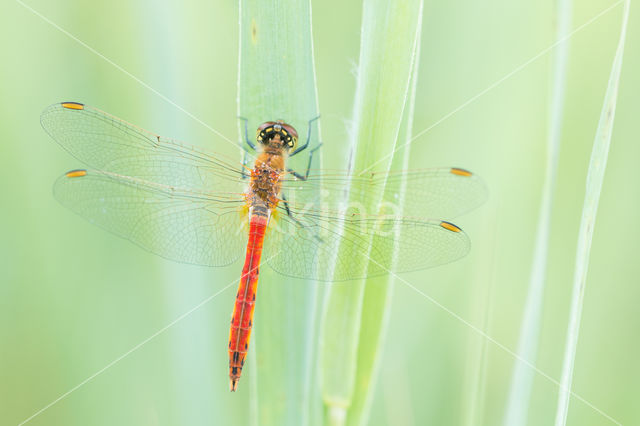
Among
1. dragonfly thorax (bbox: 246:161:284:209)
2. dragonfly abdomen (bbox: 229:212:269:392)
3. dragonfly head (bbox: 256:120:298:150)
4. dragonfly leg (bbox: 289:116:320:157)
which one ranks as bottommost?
dragonfly abdomen (bbox: 229:212:269:392)

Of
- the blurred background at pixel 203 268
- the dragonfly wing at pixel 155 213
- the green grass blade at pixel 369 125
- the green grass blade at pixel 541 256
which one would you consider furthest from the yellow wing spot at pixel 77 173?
the green grass blade at pixel 541 256

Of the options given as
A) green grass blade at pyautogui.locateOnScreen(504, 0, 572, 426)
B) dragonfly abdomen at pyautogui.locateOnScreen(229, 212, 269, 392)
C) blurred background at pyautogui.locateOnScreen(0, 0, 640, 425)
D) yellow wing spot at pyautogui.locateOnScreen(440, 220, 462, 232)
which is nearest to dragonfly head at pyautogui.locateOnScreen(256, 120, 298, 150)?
blurred background at pyautogui.locateOnScreen(0, 0, 640, 425)

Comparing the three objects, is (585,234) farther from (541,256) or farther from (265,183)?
(265,183)

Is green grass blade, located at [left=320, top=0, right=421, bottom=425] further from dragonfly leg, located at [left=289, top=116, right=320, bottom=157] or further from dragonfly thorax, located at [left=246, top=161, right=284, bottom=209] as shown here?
dragonfly thorax, located at [left=246, top=161, right=284, bottom=209]

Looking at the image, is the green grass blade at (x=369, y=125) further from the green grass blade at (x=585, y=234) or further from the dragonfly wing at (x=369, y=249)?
the green grass blade at (x=585, y=234)

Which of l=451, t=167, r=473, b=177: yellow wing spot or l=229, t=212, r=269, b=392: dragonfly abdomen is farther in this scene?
l=229, t=212, r=269, b=392: dragonfly abdomen

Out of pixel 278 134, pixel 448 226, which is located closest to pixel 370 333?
pixel 448 226

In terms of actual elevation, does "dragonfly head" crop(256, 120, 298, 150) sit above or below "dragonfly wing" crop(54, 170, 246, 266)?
above
